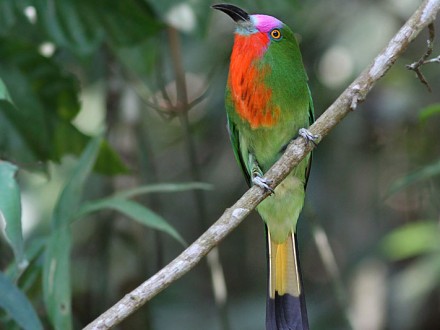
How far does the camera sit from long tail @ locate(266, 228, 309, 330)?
3006 millimetres

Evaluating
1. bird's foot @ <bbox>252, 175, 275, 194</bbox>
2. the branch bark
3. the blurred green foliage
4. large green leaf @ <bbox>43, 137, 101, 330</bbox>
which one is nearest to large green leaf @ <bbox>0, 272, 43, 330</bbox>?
the blurred green foliage

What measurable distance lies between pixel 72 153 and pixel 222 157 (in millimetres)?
1631

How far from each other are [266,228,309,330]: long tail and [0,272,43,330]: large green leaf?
0.83 meters

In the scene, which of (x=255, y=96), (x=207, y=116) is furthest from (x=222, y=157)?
(x=255, y=96)

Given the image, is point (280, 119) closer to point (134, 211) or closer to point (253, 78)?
point (253, 78)

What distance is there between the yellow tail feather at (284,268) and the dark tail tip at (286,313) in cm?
2

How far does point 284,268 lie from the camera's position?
10.2ft

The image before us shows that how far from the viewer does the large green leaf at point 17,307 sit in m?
2.54

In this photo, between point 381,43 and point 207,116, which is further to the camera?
point 207,116

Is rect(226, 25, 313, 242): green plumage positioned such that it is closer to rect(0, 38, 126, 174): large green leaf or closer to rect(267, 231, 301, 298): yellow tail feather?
rect(267, 231, 301, 298): yellow tail feather

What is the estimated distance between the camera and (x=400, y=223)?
4938 millimetres

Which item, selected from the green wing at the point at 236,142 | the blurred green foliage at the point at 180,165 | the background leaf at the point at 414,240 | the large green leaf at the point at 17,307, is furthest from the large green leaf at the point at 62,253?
the background leaf at the point at 414,240

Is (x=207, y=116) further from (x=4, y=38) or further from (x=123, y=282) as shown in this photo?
(x=4, y=38)

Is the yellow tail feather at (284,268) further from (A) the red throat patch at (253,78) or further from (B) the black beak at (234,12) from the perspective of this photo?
(B) the black beak at (234,12)
